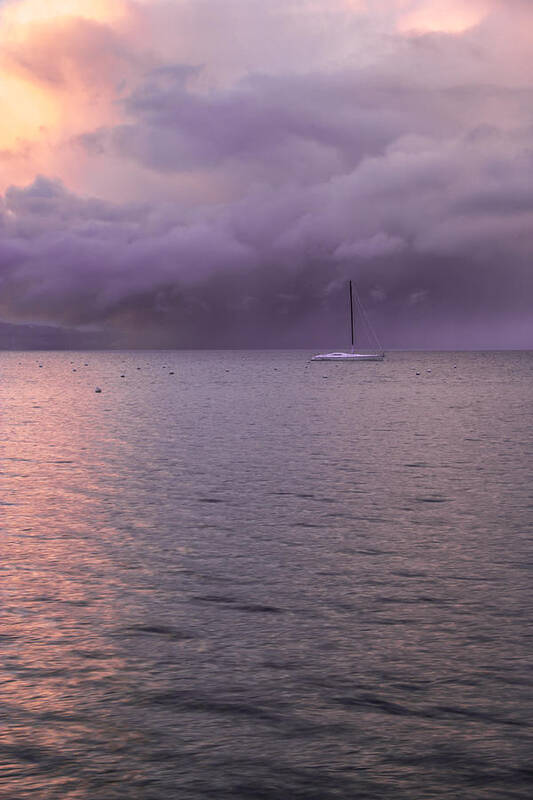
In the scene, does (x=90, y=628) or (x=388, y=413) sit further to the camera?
(x=388, y=413)

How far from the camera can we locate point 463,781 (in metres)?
9.56

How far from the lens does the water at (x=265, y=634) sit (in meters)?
9.95

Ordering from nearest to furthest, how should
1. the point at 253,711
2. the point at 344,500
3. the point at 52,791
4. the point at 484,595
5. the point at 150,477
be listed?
the point at 52,791 < the point at 253,711 < the point at 484,595 < the point at 344,500 < the point at 150,477

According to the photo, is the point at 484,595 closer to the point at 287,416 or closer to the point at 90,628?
the point at 90,628

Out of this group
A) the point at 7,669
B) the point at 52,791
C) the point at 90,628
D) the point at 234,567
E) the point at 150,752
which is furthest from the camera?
the point at 234,567

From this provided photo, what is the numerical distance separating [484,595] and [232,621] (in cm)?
533

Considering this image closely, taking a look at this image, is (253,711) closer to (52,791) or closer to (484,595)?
(52,791)

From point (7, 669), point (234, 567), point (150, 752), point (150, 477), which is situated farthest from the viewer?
point (150, 477)

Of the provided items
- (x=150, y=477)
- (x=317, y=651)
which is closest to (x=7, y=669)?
(x=317, y=651)

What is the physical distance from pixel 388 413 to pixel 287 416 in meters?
9.53

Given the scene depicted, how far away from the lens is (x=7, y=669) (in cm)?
1315

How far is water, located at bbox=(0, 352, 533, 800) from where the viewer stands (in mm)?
9953

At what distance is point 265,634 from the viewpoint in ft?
49.0

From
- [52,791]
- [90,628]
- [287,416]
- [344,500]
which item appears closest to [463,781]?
[52,791]
